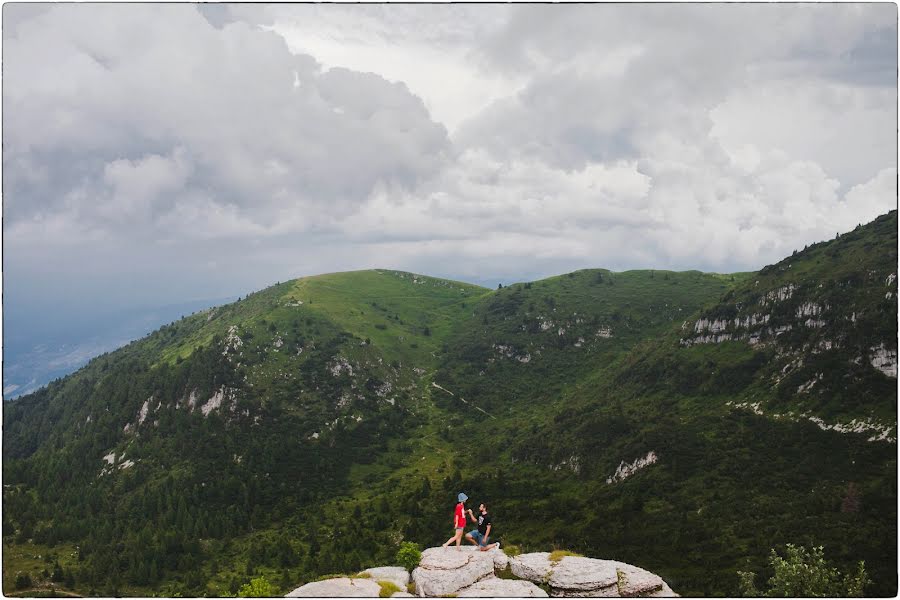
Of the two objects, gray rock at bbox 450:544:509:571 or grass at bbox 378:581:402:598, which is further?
gray rock at bbox 450:544:509:571

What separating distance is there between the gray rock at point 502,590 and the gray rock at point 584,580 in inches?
92.8

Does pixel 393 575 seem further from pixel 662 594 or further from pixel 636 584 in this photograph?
pixel 662 594

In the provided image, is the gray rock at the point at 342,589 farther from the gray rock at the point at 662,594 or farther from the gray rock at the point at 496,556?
the gray rock at the point at 662,594

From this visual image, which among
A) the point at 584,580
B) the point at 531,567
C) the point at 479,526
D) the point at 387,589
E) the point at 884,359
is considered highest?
the point at 884,359

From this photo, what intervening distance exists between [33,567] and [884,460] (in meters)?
243

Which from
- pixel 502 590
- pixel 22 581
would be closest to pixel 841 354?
pixel 502 590

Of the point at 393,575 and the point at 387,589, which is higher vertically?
the point at 387,589

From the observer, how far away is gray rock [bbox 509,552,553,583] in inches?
1853

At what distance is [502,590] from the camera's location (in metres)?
43.6

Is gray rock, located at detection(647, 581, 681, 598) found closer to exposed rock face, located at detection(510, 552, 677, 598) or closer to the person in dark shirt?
exposed rock face, located at detection(510, 552, 677, 598)

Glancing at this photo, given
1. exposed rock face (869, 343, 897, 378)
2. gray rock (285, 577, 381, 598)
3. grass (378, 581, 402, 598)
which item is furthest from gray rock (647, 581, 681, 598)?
exposed rock face (869, 343, 897, 378)

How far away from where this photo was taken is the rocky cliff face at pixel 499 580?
143ft

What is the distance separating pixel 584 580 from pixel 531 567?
186 inches

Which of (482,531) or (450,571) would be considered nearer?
(450,571)
